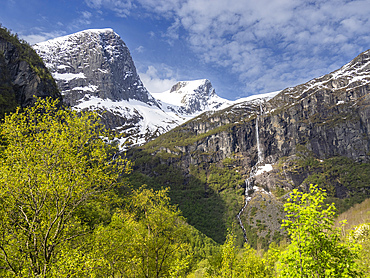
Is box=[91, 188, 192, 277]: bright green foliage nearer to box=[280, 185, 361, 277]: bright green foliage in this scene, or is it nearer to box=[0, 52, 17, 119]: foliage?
box=[280, 185, 361, 277]: bright green foliage

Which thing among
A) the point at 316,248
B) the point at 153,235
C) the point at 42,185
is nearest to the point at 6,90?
the point at 153,235

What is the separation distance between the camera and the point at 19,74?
292ft

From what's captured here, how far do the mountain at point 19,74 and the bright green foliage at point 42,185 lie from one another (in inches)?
3147

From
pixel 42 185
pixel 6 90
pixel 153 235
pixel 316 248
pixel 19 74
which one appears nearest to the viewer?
pixel 316 248

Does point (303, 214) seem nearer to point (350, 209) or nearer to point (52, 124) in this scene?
point (52, 124)

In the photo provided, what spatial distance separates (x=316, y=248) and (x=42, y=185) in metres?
14.1

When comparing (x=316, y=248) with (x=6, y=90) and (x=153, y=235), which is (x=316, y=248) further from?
(x=6, y=90)

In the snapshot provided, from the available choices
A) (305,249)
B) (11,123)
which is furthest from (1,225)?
(305,249)

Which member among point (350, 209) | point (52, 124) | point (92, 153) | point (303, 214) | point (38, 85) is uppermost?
point (38, 85)

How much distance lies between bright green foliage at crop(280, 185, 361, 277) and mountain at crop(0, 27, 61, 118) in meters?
92.5

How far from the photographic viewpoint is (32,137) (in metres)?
13.0

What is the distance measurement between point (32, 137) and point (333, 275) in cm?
1751

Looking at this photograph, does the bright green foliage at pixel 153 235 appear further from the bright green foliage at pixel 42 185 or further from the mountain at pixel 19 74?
the mountain at pixel 19 74

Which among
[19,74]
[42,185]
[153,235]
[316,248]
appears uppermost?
[19,74]
